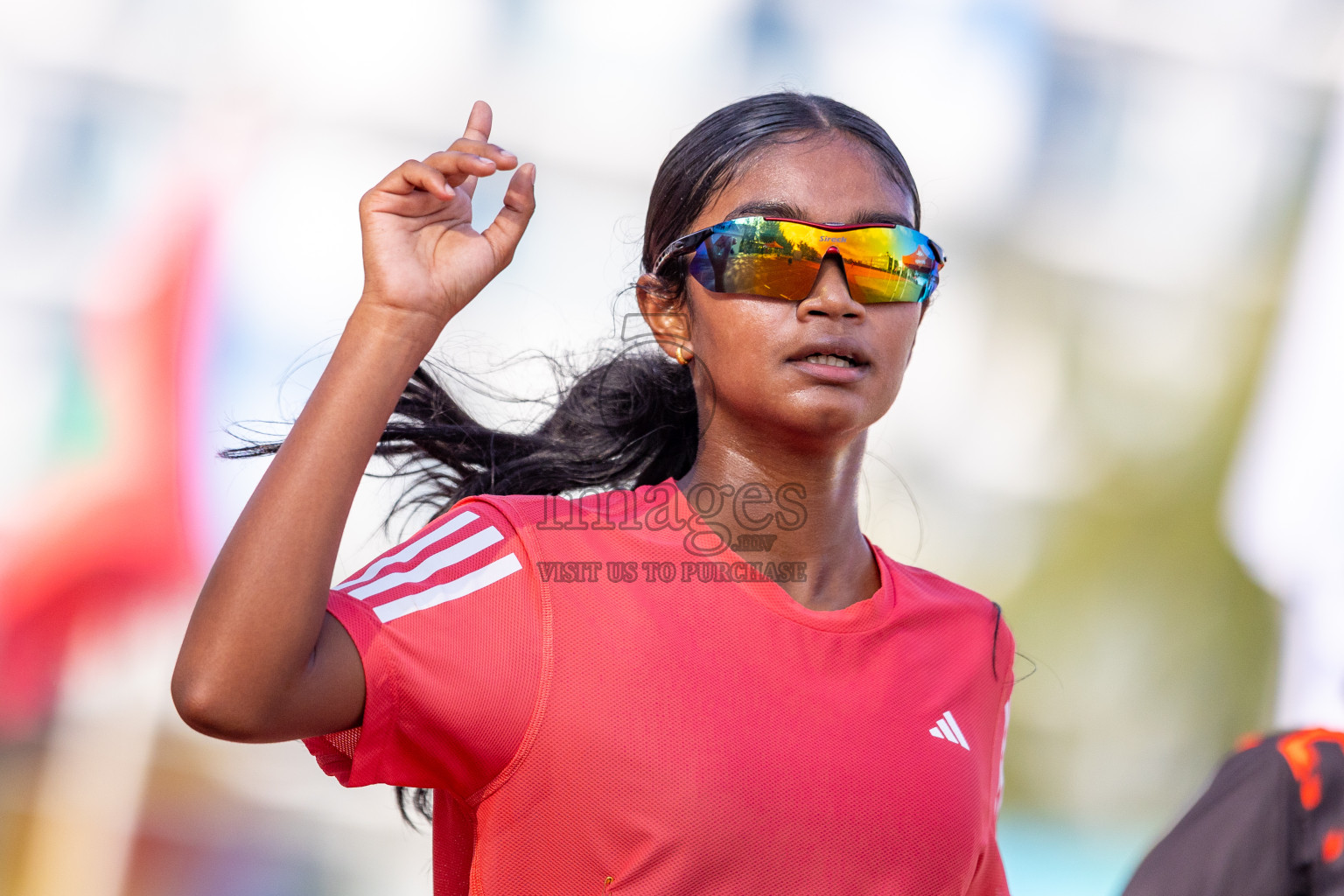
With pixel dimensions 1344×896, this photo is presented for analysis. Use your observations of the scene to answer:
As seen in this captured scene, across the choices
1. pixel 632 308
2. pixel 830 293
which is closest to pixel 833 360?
pixel 830 293

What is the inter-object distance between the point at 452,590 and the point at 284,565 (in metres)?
0.29

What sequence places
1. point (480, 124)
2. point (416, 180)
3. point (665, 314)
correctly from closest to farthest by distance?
point (416, 180) → point (480, 124) → point (665, 314)

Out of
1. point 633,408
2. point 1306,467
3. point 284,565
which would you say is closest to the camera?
point 284,565

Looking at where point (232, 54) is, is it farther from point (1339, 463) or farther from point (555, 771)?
point (1339, 463)

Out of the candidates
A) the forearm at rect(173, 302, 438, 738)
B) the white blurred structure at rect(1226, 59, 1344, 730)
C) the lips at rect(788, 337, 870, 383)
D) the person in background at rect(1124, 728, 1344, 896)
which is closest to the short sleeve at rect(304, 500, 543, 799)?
the forearm at rect(173, 302, 438, 738)

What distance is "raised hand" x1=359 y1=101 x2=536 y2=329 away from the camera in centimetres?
143

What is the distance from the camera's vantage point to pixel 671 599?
1725 mm

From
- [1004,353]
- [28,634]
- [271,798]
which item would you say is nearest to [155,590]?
[28,634]

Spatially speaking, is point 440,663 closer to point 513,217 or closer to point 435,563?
point 435,563

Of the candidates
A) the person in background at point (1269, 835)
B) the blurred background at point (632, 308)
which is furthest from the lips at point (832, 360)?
the blurred background at point (632, 308)

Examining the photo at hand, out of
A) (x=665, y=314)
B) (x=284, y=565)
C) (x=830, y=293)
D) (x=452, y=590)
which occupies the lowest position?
(x=452, y=590)

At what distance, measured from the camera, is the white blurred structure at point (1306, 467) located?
4.53 metres

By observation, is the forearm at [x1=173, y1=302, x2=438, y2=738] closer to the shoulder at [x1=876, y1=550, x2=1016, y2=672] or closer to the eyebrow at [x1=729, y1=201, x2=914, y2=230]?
the eyebrow at [x1=729, y1=201, x2=914, y2=230]

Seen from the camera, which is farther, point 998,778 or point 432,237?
point 998,778
